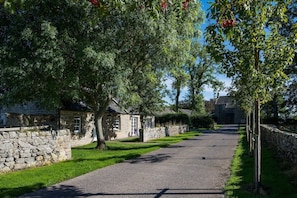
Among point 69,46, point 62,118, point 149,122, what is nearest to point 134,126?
point 149,122

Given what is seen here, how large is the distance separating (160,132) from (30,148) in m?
20.4

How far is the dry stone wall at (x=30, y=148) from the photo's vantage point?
484 inches

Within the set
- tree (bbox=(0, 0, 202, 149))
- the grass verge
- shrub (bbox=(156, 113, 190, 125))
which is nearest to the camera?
the grass verge

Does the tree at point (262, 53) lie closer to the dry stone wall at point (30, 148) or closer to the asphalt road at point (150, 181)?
the asphalt road at point (150, 181)

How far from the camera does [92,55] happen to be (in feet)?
51.4

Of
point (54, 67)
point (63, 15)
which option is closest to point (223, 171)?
point (54, 67)

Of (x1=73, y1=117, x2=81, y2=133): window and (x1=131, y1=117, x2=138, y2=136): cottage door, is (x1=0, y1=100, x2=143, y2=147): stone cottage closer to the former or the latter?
(x1=73, y1=117, x2=81, y2=133): window

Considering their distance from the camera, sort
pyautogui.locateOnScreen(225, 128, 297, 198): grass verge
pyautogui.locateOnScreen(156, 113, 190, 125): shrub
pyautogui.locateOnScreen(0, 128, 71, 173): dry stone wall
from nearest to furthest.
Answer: pyautogui.locateOnScreen(225, 128, 297, 198): grass verge, pyautogui.locateOnScreen(0, 128, 71, 173): dry stone wall, pyautogui.locateOnScreen(156, 113, 190, 125): shrub

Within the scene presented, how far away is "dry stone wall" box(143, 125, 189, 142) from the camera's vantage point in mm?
28769

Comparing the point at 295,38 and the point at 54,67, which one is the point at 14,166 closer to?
the point at 54,67

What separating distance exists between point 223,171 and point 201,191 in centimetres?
350

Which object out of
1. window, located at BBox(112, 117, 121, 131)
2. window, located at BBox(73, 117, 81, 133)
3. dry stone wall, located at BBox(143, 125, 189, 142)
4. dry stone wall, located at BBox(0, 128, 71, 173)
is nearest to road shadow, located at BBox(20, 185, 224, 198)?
dry stone wall, located at BBox(0, 128, 71, 173)

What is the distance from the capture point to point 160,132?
3269cm

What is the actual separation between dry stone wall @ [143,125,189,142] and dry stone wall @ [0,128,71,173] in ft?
44.1
